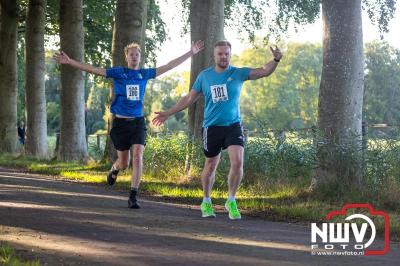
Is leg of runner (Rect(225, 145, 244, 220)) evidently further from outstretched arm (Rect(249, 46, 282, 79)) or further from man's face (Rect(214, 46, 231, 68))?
man's face (Rect(214, 46, 231, 68))

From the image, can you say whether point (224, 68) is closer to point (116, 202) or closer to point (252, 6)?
point (116, 202)

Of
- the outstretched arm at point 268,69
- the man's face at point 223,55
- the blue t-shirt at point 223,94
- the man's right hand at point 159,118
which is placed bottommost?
the man's right hand at point 159,118

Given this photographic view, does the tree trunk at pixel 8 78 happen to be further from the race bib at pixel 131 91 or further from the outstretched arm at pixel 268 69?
the outstretched arm at pixel 268 69

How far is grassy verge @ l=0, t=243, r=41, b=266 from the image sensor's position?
4.85 meters

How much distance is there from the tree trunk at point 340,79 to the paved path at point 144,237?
2.49 meters

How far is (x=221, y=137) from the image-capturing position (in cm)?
861

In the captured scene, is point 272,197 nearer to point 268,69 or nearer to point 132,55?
point 268,69

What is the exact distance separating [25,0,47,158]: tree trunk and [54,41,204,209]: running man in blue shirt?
1608cm

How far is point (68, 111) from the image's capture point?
21688 mm

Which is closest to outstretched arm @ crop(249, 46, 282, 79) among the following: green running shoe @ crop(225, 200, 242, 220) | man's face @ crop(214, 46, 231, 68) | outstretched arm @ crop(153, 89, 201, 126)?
man's face @ crop(214, 46, 231, 68)

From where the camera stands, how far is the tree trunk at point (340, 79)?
10406mm

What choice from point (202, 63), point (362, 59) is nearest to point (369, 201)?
point (362, 59)

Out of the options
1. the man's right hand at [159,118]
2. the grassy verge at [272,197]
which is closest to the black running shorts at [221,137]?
the man's right hand at [159,118]

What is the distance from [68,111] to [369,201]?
14016mm
